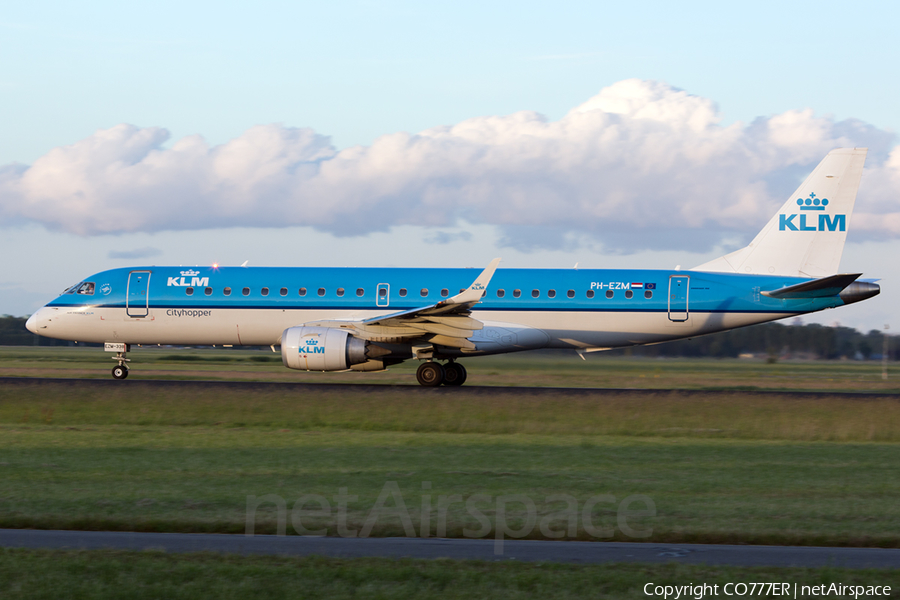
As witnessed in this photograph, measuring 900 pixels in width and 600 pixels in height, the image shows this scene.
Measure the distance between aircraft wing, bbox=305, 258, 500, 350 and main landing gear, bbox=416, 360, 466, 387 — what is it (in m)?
1.25

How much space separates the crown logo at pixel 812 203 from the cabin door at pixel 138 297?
68.2 feet

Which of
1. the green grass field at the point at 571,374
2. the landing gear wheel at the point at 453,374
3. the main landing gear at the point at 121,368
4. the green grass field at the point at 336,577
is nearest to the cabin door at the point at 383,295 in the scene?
the landing gear wheel at the point at 453,374

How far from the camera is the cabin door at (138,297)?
91.7ft

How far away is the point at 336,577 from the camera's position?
7309mm

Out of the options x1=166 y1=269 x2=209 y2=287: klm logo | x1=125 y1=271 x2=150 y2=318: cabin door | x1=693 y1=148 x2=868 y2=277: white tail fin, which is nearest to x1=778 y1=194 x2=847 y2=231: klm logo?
x1=693 y1=148 x2=868 y2=277: white tail fin

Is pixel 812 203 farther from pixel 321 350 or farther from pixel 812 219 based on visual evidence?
pixel 321 350

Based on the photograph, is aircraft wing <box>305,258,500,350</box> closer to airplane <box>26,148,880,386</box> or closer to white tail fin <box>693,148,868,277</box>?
airplane <box>26,148,880,386</box>

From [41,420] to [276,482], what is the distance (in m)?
10.6

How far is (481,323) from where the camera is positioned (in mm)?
25156

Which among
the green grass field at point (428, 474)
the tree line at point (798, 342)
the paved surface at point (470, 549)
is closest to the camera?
the green grass field at point (428, 474)

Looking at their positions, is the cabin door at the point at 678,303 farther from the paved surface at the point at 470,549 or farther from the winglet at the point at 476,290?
the paved surface at the point at 470,549

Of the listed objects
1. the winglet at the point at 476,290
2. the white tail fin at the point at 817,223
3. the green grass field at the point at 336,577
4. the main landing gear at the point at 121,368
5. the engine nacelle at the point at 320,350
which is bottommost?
the green grass field at the point at 336,577

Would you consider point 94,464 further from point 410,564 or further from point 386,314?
point 386,314

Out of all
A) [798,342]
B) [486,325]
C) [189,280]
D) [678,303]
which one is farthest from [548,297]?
[798,342]
